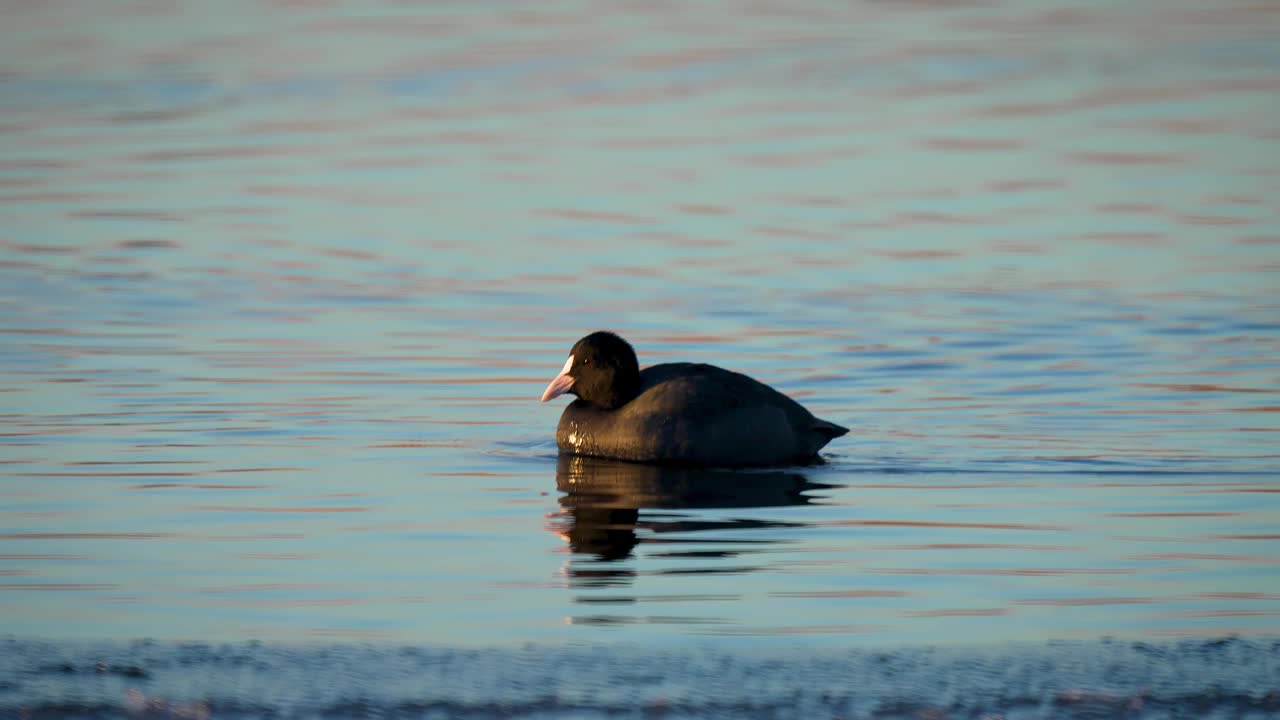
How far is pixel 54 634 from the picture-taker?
8.62 metres

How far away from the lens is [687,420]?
13.6 meters

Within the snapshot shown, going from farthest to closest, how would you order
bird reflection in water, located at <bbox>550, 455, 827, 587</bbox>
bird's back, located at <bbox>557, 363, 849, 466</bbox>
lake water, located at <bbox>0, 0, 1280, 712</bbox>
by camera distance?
bird's back, located at <bbox>557, 363, 849, 466</bbox>
bird reflection in water, located at <bbox>550, 455, 827, 587</bbox>
lake water, located at <bbox>0, 0, 1280, 712</bbox>

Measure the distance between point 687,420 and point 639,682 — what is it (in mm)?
5895

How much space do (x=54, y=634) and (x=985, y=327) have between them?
37.4 ft

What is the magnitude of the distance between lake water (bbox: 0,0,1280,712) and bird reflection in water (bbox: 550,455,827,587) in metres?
0.05

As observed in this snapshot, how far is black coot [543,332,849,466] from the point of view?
44.3 feet

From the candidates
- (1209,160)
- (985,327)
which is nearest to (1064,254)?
(985,327)

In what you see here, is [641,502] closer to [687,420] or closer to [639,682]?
[687,420]

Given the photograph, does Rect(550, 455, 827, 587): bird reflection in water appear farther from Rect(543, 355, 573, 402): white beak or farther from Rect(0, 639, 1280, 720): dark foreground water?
Rect(0, 639, 1280, 720): dark foreground water

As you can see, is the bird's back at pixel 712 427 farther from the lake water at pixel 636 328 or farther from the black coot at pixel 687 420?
the lake water at pixel 636 328

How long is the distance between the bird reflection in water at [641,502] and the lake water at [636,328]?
0.05m

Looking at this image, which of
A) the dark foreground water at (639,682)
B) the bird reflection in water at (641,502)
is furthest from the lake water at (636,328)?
the dark foreground water at (639,682)

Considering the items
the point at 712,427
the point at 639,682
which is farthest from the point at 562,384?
the point at 639,682

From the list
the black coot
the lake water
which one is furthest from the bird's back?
the lake water
